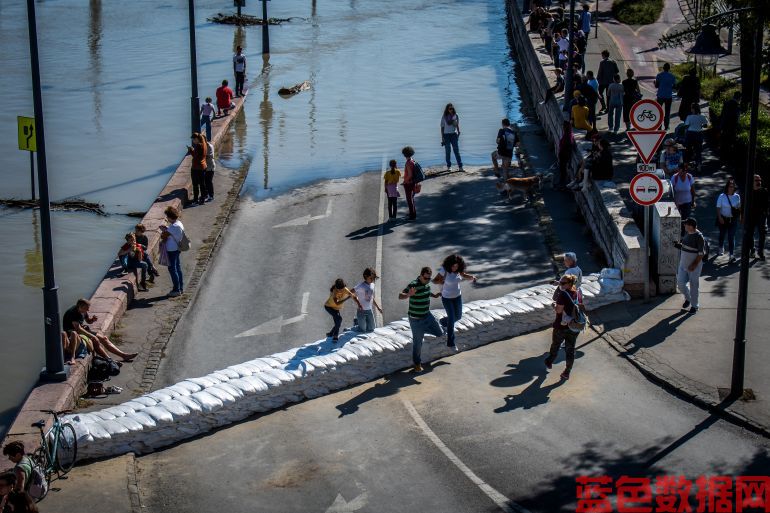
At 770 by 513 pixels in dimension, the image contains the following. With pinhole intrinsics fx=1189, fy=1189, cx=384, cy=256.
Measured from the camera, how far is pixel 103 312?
2066 centimetres

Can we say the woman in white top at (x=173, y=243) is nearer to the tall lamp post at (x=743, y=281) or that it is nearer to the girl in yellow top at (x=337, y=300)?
the girl in yellow top at (x=337, y=300)

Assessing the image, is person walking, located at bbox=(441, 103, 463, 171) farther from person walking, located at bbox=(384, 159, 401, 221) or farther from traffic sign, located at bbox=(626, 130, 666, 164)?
traffic sign, located at bbox=(626, 130, 666, 164)

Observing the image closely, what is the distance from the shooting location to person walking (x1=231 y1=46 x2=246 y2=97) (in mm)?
43656

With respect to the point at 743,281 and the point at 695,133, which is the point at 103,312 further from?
the point at 695,133

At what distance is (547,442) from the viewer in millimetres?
15930

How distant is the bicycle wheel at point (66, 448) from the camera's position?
1540 cm

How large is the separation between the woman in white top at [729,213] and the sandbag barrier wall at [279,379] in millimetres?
3359

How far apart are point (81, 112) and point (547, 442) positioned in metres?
31.0

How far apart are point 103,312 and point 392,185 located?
27.5ft

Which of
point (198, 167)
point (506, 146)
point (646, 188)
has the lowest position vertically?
point (198, 167)

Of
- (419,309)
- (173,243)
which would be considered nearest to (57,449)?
(419,309)

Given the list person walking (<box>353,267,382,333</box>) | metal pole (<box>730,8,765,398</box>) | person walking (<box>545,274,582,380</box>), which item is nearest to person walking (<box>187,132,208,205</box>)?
person walking (<box>353,267,382,333</box>)

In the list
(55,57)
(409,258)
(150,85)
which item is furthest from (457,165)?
(55,57)

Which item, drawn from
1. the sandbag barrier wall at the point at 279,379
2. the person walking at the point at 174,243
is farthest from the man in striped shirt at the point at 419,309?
the person walking at the point at 174,243
